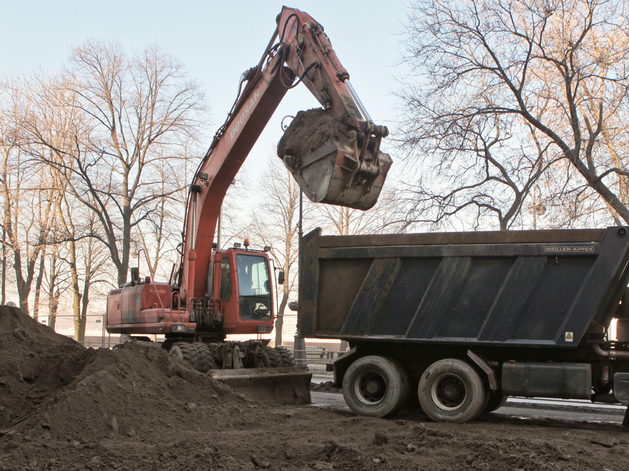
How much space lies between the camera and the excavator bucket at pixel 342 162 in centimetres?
773

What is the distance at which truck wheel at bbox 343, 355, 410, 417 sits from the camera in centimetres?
801

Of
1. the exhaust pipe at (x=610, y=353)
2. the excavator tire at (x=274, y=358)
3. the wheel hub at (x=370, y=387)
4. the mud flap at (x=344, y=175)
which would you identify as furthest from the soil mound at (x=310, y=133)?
the exhaust pipe at (x=610, y=353)

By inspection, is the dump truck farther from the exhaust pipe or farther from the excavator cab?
the excavator cab

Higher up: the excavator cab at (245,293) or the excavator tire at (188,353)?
the excavator cab at (245,293)

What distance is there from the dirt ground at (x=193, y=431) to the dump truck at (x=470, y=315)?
0.51m

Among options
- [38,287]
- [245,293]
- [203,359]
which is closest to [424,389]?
[203,359]

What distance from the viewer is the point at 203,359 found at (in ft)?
32.4

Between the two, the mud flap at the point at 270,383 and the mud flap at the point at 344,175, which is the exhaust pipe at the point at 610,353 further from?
the mud flap at the point at 270,383

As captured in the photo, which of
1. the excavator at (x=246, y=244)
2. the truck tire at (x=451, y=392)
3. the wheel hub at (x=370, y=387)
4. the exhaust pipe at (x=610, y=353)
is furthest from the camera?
the wheel hub at (x=370, y=387)

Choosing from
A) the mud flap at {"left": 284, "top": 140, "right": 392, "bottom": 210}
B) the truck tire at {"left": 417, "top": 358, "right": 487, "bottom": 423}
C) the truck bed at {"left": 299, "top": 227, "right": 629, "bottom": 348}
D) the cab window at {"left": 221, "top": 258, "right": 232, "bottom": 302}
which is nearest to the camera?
the truck bed at {"left": 299, "top": 227, "right": 629, "bottom": 348}

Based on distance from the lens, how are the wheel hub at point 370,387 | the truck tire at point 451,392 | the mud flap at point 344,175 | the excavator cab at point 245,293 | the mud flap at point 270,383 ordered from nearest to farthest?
1. the truck tire at point 451,392
2. the mud flap at point 344,175
3. the wheel hub at point 370,387
4. the mud flap at point 270,383
5. the excavator cab at point 245,293

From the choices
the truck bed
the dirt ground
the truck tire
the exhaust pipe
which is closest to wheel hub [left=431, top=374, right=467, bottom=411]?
the truck tire

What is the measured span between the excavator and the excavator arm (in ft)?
0.05

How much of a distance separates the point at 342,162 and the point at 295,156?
1017mm
